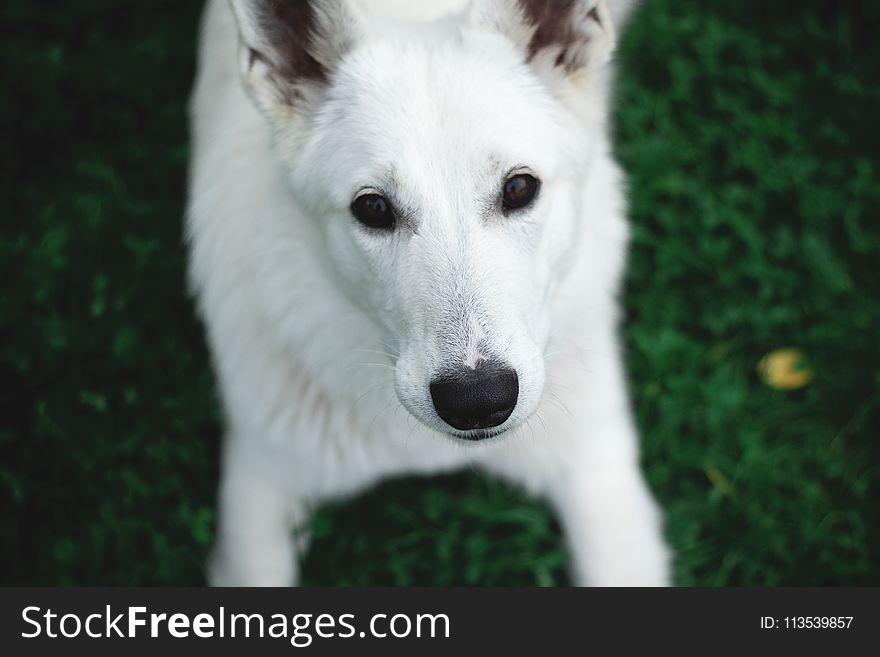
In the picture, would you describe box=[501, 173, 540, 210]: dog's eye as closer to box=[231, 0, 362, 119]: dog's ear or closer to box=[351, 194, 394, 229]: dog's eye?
box=[351, 194, 394, 229]: dog's eye

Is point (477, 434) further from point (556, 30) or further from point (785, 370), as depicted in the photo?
point (785, 370)

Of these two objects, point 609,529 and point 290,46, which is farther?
point 609,529

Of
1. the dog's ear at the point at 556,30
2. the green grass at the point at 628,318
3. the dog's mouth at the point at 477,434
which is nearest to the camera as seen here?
the dog's mouth at the point at 477,434

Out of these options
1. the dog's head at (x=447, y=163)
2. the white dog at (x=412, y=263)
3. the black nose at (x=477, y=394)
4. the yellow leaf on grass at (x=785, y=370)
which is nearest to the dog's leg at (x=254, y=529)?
the white dog at (x=412, y=263)

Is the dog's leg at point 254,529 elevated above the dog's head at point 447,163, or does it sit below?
below

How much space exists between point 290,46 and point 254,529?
1.74 m

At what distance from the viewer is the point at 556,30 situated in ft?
8.71

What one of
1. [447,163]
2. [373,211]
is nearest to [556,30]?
[447,163]

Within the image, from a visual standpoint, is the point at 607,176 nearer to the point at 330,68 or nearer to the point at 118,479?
the point at 330,68

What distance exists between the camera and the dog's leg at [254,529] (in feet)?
10.6

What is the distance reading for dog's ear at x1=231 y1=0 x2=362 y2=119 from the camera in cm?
252

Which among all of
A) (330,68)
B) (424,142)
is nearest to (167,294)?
(330,68)

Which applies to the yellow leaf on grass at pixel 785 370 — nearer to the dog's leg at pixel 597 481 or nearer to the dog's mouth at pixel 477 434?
the dog's leg at pixel 597 481

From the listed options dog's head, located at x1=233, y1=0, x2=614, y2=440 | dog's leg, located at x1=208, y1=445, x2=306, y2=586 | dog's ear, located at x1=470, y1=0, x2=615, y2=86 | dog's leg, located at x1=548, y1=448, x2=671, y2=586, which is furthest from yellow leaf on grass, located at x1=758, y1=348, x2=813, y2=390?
dog's leg, located at x1=208, y1=445, x2=306, y2=586
